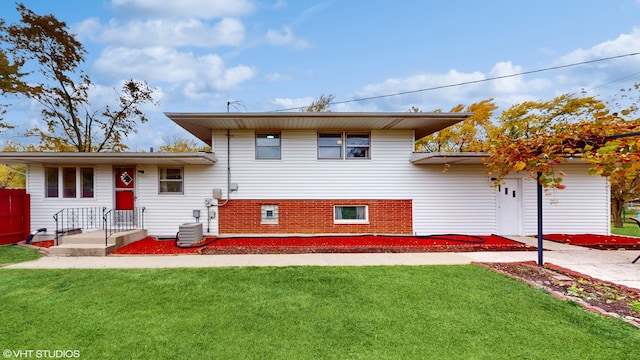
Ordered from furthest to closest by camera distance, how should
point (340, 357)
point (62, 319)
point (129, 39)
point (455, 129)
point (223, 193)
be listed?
point (455, 129), point (129, 39), point (223, 193), point (62, 319), point (340, 357)

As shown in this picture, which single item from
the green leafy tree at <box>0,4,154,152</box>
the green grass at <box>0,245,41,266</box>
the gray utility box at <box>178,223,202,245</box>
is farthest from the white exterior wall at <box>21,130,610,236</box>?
the green leafy tree at <box>0,4,154,152</box>

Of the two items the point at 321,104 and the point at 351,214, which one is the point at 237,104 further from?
the point at 321,104

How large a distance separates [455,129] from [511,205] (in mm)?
9443

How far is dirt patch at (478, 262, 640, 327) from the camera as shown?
3.62 metres

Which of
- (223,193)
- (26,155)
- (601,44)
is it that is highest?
(601,44)

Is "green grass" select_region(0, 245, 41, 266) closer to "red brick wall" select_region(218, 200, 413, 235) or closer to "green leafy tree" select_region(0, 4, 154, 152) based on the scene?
"red brick wall" select_region(218, 200, 413, 235)

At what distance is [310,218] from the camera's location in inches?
359

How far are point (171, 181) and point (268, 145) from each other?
349cm

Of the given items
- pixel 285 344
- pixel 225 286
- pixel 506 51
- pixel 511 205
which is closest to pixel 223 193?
pixel 225 286

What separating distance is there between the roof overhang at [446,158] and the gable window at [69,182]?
10.9m

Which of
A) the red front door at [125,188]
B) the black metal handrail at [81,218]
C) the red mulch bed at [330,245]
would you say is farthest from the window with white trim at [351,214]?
the black metal handrail at [81,218]

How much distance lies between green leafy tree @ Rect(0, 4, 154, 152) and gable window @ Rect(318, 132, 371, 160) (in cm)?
1410

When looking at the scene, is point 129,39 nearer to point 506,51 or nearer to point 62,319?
point 62,319

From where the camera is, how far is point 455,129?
17.5 meters
